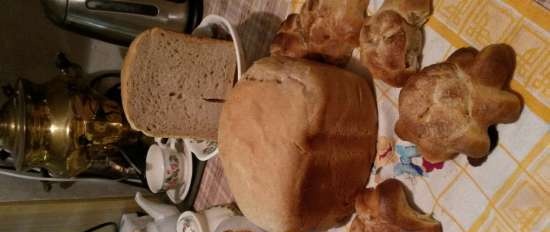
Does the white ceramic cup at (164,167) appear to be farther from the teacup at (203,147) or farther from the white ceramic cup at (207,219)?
the white ceramic cup at (207,219)

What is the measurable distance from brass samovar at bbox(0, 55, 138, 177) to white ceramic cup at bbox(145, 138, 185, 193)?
0.13m

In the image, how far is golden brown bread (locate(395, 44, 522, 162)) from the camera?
23.5 inches

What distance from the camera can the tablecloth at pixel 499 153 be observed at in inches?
23.1

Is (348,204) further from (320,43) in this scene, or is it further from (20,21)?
(20,21)

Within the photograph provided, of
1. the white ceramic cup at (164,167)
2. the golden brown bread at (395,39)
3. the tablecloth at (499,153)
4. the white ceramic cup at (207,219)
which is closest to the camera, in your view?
the tablecloth at (499,153)

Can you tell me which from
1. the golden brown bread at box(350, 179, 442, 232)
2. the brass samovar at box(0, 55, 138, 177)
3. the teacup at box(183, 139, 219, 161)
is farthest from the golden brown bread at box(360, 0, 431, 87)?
the brass samovar at box(0, 55, 138, 177)

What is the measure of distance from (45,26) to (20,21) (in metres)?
0.08

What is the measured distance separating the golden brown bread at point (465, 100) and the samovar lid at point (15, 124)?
110 cm

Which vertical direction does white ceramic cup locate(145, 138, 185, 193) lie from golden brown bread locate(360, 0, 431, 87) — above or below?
below

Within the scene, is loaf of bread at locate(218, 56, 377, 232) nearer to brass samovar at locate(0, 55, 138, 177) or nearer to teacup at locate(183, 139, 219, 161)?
teacup at locate(183, 139, 219, 161)

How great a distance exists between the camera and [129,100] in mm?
1036

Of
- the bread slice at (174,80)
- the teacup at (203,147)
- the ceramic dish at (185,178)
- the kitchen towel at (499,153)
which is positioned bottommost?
the ceramic dish at (185,178)

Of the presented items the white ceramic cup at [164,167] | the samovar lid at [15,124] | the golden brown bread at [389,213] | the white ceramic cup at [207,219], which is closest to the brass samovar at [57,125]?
the samovar lid at [15,124]

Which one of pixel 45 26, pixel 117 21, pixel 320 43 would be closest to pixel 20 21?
pixel 45 26
